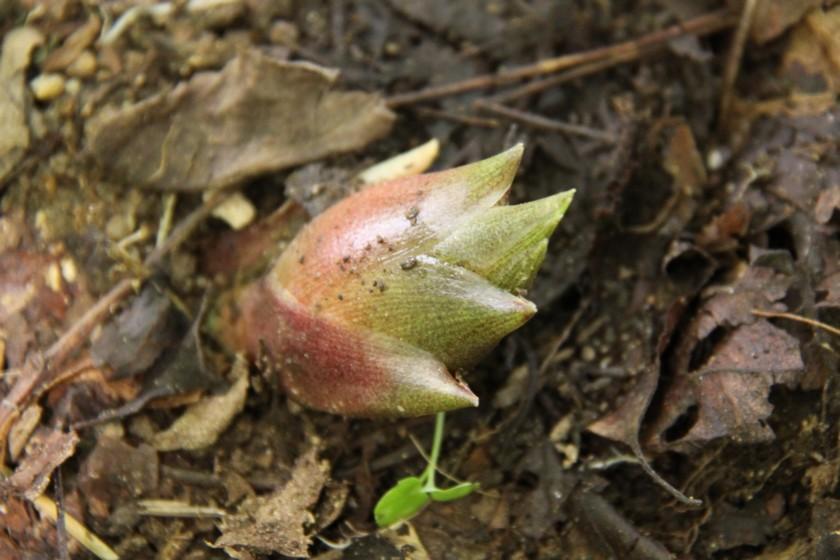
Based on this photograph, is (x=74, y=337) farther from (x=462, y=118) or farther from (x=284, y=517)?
(x=462, y=118)

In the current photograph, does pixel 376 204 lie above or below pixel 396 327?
above

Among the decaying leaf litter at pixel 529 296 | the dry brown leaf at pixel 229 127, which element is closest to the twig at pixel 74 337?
the decaying leaf litter at pixel 529 296

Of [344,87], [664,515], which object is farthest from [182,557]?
[344,87]

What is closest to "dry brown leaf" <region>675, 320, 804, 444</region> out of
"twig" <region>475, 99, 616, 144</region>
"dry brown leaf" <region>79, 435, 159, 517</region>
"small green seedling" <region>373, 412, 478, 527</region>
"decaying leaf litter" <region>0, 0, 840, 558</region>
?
"decaying leaf litter" <region>0, 0, 840, 558</region>

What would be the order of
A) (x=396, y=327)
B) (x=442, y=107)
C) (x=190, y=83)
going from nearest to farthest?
1. (x=396, y=327)
2. (x=190, y=83)
3. (x=442, y=107)

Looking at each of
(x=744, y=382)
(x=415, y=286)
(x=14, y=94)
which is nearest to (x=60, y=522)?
(x=415, y=286)

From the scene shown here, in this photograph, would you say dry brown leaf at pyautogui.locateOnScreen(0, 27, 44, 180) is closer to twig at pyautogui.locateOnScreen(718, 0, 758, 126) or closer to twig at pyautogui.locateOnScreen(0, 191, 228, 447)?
twig at pyautogui.locateOnScreen(0, 191, 228, 447)

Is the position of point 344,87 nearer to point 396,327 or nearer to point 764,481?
point 396,327
